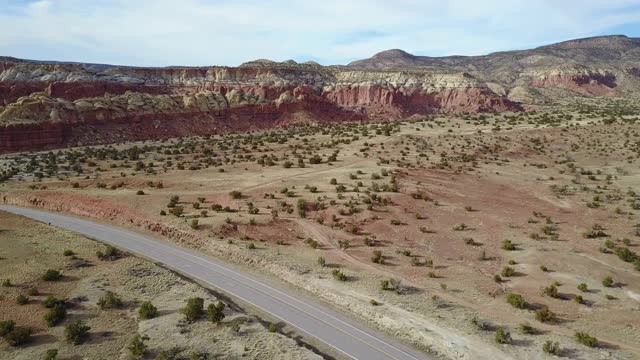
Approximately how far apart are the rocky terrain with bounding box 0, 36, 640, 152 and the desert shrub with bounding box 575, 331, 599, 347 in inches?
3286

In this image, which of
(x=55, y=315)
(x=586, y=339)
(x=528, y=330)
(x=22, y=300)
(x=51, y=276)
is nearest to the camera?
(x=586, y=339)

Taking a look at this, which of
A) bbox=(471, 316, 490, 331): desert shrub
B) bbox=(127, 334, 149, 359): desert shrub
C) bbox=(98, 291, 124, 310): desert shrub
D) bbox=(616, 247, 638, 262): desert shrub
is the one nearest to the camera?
bbox=(127, 334, 149, 359): desert shrub

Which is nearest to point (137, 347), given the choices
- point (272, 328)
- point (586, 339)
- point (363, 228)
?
point (272, 328)

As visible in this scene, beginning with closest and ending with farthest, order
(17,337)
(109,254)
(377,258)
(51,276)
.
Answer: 1. (17,337)
2. (51,276)
3. (109,254)
4. (377,258)

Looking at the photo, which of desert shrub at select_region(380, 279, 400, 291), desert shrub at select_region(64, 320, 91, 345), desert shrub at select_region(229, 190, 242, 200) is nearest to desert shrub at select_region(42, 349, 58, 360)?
desert shrub at select_region(64, 320, 91, 345)

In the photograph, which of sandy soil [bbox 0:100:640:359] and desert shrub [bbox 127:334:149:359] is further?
sandy soil [bbox 0:100:640:359]

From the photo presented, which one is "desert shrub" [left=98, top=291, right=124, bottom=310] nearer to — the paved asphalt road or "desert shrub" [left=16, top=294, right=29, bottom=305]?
"desert shrub" [left=16, top=294, right=29, bottom=305]

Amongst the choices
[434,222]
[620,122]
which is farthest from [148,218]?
[620,122]

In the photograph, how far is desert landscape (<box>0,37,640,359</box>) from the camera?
22297mm

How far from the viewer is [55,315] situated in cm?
2198

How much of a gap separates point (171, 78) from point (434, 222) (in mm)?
107818

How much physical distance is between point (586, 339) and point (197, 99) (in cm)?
10095

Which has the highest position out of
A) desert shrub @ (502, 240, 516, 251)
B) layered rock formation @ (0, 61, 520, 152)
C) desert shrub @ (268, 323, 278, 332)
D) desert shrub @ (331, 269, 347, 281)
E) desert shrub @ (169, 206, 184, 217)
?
layered rock formation @ (0, 61, 520, 152)

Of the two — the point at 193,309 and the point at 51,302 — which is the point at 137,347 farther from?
the point at 51,302
